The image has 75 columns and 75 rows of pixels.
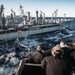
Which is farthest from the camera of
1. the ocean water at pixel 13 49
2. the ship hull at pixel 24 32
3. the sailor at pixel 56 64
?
the ship hull at pixel 24 32

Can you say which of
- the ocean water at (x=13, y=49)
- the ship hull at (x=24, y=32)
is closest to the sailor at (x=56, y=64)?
the ocean water at (x=13, y=49)

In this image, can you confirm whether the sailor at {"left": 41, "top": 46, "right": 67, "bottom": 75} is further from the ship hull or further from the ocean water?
the ship hull

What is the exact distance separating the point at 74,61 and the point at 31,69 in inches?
59.4

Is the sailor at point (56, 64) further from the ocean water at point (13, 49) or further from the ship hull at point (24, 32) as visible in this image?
the ship hull at point (24, 32)

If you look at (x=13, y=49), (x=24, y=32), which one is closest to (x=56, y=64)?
(x=13, y=49)

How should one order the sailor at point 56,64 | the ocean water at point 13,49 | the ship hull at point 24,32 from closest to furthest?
the sailor at point 56,64, the ocean water at point 13,49, the ship hull at point 24,32

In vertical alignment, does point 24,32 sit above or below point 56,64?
below

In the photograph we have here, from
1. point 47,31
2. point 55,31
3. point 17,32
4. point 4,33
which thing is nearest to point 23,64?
point 4,33

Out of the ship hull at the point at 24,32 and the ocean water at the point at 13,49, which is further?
the ship hull at the point at 24,32

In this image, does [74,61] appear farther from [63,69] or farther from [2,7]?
[2,7]

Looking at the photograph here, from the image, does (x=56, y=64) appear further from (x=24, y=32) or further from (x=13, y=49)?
(x=24, y=32)

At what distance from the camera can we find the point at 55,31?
7831cm

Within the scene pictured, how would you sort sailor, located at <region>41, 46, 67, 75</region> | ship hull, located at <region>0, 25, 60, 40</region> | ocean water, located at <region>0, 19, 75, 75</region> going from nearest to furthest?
sailor, located at <region>41, 46, 67, 75</region> → ocean water, located at <region>0, 19, 75, 75</region> → ship hull, located at <region>0, 25, 60, 40</region>

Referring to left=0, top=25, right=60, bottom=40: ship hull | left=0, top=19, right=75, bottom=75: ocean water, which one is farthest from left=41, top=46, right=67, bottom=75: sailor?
left=0, top=25, right=60, bottom=40: ship hull
